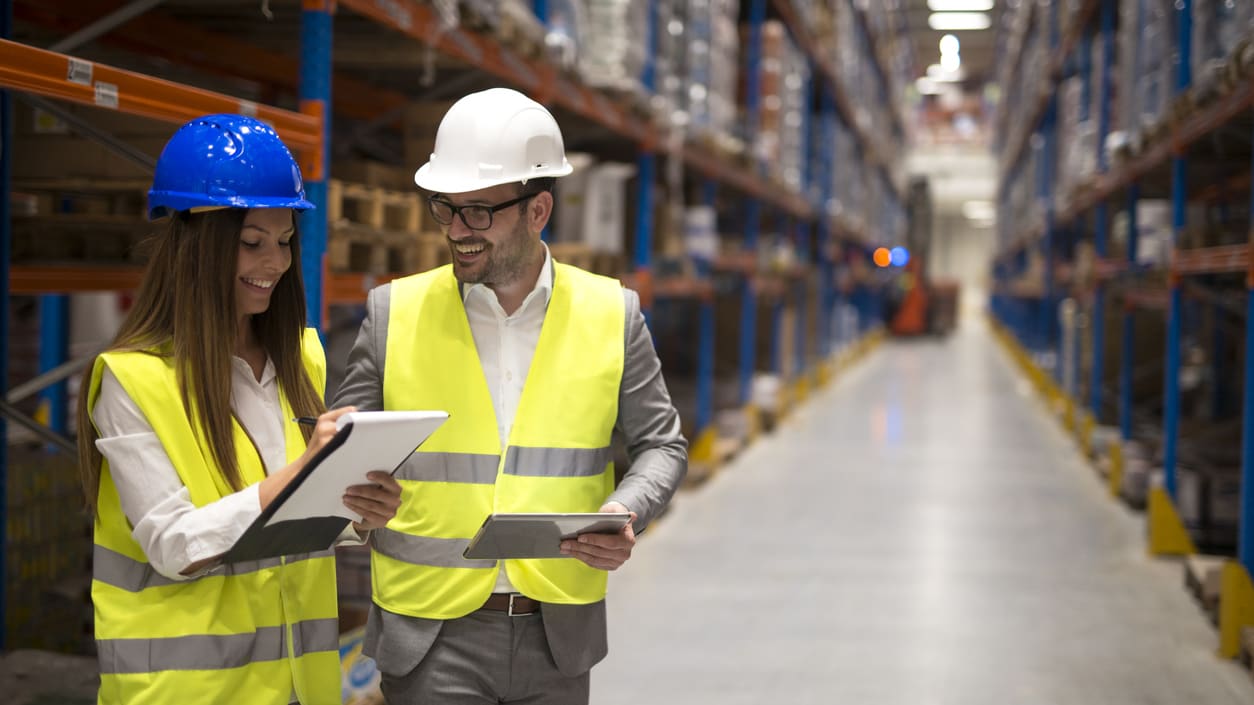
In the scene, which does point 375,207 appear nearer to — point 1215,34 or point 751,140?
point 1215,34

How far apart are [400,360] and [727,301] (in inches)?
473

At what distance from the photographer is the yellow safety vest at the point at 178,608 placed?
1779 millimetres

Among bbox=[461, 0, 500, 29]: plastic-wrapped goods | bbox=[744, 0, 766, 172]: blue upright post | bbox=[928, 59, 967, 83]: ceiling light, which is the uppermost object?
bbox=[928, 59, 967, 83]: ceiling light

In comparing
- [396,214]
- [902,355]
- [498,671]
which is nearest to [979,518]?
[396,214]

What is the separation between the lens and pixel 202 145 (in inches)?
75.4

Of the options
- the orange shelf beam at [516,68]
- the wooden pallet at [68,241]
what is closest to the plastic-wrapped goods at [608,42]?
the orange shelf beam at [516,68]

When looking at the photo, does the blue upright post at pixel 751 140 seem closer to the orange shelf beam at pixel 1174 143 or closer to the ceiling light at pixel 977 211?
the orange shelf beam at pixel 1174 143

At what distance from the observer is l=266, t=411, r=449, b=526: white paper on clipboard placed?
1.65m

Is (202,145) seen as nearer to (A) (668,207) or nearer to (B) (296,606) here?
(B) (296,606)

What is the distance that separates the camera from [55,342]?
6.21 metres

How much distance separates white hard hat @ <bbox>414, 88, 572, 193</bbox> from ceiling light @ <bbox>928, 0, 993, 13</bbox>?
2503 centimetres

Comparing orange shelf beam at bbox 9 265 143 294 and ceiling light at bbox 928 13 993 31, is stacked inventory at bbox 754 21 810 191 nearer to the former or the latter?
orange shelf beam at bbox 9 265 143 294

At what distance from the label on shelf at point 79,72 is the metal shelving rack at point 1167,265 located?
168 inches

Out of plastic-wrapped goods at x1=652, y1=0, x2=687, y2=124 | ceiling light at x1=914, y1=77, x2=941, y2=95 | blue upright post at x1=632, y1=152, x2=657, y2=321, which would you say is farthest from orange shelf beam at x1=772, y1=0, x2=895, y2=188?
ceiling light at x1=914, y1=77, x2=941, y2=95
